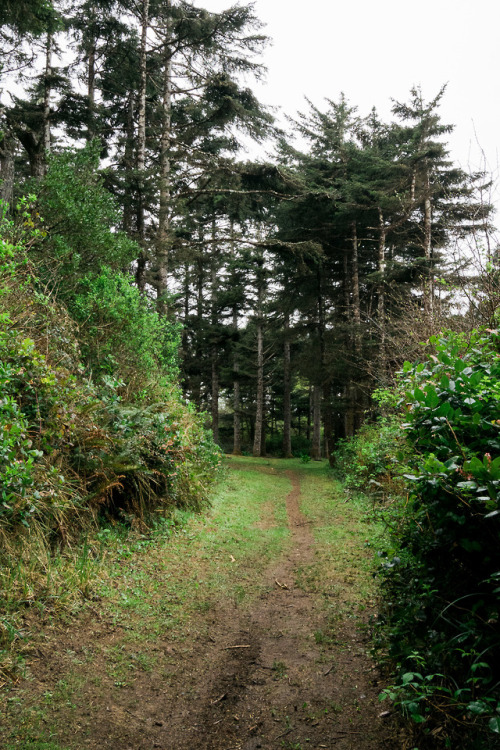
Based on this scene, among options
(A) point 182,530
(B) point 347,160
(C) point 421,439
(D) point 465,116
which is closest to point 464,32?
(D) point 465,116

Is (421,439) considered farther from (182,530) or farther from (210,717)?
(182,530)

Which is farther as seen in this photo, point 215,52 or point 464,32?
point 215,52

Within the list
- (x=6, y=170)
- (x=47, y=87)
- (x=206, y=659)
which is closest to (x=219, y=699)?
(x=206, y=659)

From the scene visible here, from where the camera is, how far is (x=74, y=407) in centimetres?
580

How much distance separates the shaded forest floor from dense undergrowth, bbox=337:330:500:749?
453 millimetres

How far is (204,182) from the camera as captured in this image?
53.6 feet

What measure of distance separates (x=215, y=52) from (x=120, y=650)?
18758mm

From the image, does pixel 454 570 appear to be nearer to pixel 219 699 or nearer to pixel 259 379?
pixel 219 699

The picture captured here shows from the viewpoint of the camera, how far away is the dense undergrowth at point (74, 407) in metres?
4.16

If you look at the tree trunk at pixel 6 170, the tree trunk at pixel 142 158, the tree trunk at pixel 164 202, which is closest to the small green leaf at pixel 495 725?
the tree trunk at pixel 6 170

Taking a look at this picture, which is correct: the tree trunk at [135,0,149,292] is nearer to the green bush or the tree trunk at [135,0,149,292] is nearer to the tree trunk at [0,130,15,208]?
the tree trunk at [0,130,15,208]

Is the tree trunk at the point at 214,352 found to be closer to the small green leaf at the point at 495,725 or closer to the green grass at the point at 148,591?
the green grass at the point at 148,591

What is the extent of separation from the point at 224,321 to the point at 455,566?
26.3 meters

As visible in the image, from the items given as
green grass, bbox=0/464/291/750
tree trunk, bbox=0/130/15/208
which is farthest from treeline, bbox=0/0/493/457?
green grass, bbox=0/464/291/750
